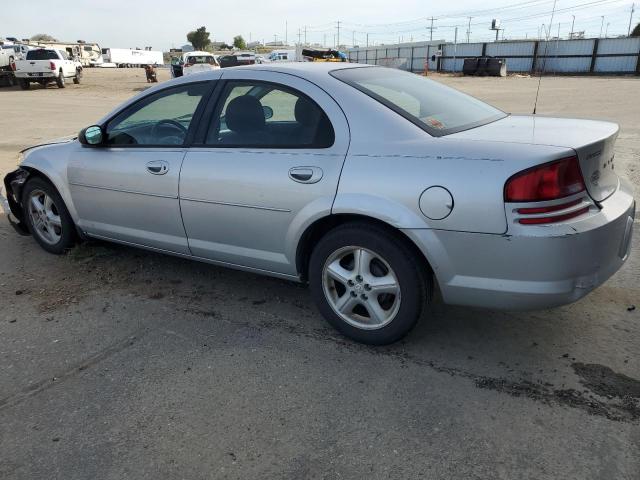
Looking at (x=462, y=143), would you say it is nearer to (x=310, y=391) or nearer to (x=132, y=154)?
(x=310, y=391)

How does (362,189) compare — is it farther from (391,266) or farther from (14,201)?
(14,201)

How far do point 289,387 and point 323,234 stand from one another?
95cm

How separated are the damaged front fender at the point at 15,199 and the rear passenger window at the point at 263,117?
247 centimetres

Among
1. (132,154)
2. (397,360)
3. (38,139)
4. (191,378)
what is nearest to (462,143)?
(397,360)

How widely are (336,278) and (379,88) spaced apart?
124 cm

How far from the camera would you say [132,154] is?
4086 mm

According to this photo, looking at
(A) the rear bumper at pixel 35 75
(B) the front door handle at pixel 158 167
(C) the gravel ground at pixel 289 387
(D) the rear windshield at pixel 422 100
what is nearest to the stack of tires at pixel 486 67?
(A) the rear bumper at pixel 35 75

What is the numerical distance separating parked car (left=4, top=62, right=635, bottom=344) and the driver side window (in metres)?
0.01

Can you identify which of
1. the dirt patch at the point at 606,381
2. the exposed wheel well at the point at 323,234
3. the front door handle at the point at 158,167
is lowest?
the dirt patch at the point at 606,381

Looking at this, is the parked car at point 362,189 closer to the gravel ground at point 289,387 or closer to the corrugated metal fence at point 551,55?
the gravel ground at point 289,387

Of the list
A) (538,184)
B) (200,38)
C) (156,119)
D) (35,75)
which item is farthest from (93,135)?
(200,38)

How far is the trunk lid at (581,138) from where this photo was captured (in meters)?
2.83

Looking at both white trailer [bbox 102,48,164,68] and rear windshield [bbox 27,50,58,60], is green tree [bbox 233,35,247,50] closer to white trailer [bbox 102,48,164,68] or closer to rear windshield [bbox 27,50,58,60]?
white trailer [bbox 102,48,164,68]

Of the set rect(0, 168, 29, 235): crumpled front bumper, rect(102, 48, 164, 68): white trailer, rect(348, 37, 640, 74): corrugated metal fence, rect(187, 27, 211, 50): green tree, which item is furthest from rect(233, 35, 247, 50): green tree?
rect(0, 168, 29, 235): crumpled front bumper
